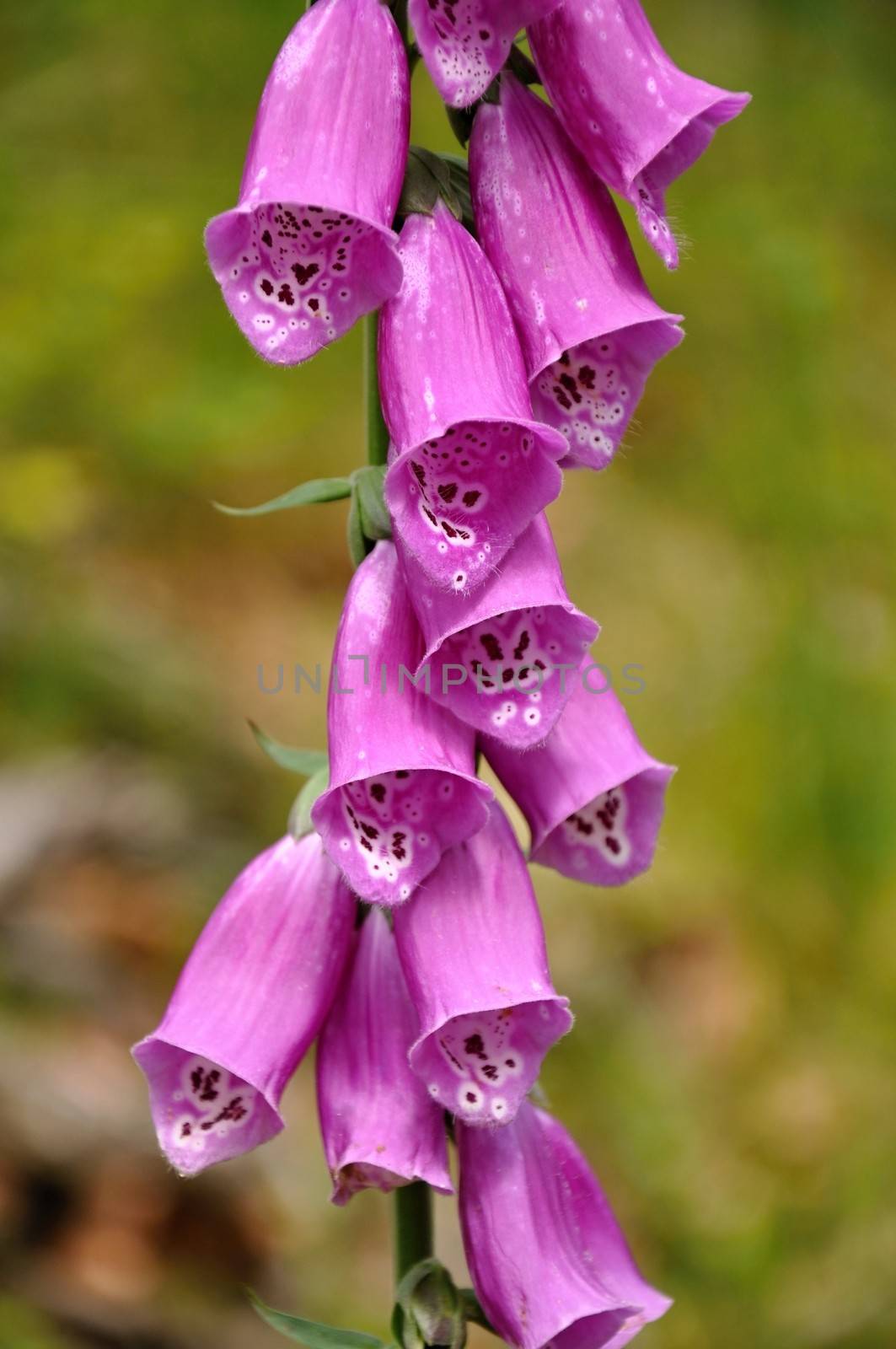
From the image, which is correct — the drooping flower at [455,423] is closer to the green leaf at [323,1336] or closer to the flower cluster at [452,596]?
the flower cluster at [452,596]

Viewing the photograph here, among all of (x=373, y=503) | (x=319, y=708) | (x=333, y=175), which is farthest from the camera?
(x=319, y=708)

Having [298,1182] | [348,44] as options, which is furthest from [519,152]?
[298,1182]

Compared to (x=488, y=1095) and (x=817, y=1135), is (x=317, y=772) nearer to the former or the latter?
(x=488, y=1095)

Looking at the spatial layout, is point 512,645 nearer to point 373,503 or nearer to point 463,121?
point 373,503

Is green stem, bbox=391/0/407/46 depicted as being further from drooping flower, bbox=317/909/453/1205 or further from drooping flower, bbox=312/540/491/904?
drooping flower, bbox=317/909/453/1205

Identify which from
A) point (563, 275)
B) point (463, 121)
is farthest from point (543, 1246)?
point (463, 121)

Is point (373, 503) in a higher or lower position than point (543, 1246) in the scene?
higher

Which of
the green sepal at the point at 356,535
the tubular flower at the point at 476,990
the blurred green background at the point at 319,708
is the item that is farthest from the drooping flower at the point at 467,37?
the blurred green background at the point at 319,708

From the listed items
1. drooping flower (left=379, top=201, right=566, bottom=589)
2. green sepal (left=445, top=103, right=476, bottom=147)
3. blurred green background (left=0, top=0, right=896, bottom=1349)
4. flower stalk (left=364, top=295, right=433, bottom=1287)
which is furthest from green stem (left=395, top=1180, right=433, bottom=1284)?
blurred green background (left=0, top=0, right=896, bottom=1349)
